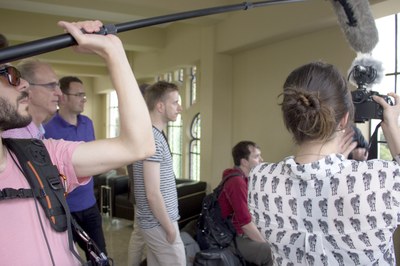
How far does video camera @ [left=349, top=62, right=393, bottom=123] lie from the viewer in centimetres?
109

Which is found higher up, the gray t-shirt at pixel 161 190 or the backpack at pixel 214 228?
the gray t-shirt at pixel 161 190

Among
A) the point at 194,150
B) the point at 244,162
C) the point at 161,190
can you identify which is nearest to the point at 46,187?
the point at 161,190

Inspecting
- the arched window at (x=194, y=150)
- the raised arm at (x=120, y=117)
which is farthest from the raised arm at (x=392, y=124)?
the arched window at (x=194, y=150)

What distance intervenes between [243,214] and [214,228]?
0.25 meters

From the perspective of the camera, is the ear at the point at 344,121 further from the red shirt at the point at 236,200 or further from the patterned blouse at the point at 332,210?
the red shirt at the point at 236,200

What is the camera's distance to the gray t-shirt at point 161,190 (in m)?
1.84

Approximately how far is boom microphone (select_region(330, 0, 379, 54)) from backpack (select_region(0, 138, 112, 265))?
123 cm

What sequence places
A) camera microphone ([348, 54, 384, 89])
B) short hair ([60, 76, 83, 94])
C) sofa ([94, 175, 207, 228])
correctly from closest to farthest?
1. camera microphone ([348, 54, 384, 89])
2. short hair ([60, 76, 83, 94])
3. sofa ([94, 175, 207, 228])

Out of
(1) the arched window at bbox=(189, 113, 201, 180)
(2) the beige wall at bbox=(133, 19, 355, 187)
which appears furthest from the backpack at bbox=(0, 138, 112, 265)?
(1) the arched window at bbox=(189, 113, 201, 180)

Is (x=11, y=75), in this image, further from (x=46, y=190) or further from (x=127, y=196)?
(x=127, y=196)

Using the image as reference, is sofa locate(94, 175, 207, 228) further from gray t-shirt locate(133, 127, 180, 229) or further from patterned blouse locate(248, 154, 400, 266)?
patterned blouse locate(248, 154, 400, 266)

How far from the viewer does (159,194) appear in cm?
174

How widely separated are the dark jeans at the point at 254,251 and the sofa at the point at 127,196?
5.23 feet

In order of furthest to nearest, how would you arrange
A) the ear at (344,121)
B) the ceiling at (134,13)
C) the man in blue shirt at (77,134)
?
the ceiling at (134,13)
the man in blue shirt at (77,134)
the ear at (344,121)
